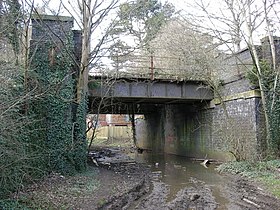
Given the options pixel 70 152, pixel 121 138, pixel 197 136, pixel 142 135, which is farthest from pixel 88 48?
pixel 121 138

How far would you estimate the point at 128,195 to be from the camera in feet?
32.7

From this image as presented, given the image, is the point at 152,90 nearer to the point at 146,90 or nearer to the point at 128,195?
the point at 146,90

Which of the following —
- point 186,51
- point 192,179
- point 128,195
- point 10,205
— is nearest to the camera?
point 10,205

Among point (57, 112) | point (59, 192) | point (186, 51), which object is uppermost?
point (186, 51)

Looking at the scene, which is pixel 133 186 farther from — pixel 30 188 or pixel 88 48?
pixel 88 48

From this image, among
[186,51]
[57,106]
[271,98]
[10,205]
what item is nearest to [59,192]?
[10,205]

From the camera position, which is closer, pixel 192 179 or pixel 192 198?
pixel 192 198

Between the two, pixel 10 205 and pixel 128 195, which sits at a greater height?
pixel 10 205

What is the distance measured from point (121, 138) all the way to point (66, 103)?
97.5 feet

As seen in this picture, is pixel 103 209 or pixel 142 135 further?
pixel 142 135

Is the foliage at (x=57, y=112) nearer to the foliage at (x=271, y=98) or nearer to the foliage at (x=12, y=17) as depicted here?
the foliage at (x=12, y=17)

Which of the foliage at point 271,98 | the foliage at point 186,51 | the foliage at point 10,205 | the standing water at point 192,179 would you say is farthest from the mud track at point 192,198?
the foliage at point 186,51

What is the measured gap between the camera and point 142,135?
117 ft

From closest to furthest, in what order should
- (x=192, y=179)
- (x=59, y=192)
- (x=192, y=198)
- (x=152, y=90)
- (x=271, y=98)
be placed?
(x=59, y=192), (x=192, y=198), (x=192, y=179), (x=271, y=98), (x=152, y=90)
